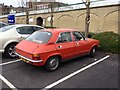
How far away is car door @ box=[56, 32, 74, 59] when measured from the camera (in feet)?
17.9

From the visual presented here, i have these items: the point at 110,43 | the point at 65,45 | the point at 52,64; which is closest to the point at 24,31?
the point at 65,45

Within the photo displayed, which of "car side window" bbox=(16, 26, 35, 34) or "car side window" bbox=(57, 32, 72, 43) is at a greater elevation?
"car side window" bbox=(16, 26, 35, 34)

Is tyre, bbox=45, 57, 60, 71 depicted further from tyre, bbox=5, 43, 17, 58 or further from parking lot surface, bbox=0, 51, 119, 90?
tyre, bbox=5, 43, 17, 58

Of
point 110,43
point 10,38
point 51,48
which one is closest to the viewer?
point 51,48

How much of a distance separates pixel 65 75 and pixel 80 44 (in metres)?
1.79

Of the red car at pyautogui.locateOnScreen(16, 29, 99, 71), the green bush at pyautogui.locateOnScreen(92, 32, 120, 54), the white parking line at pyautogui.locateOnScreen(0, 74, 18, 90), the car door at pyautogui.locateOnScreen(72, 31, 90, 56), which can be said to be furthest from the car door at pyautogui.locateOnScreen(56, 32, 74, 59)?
the green bush at pyautogui.locateOnScreen(92, 32, 120, 54)

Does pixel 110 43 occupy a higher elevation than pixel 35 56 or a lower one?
higher

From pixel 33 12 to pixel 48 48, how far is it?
94.9 feet

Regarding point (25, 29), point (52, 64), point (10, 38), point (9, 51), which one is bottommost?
point (52, 64)

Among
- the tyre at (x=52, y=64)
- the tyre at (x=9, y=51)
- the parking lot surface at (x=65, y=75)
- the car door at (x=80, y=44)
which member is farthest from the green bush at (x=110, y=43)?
the tyre at (x=9, y=51)

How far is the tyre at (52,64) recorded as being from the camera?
515 centimetres

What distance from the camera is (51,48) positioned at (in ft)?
16.9

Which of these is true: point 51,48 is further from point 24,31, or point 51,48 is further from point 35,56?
point 24,31

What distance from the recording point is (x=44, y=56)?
4941 mm
